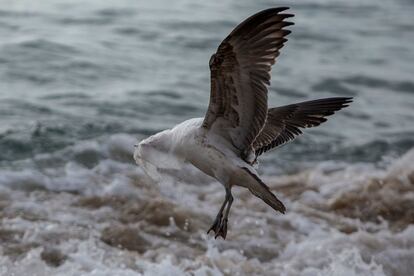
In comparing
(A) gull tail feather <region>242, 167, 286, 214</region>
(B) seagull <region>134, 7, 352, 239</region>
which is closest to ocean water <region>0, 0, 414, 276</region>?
(B) seagull <region>134, 7, 352, 239</region>

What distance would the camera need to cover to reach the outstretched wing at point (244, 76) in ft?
14.7

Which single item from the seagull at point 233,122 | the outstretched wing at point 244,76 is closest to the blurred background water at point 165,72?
the seagull at point 233,122

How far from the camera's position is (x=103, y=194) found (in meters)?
7.75

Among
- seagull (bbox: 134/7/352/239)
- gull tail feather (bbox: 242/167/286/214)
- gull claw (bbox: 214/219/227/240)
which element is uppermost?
seagull (bbox: 134/7/352/239)

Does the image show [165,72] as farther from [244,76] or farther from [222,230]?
[244,76]

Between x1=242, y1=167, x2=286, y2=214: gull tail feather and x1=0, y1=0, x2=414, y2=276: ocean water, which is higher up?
x1=242, y1=167, x2=286, y2=214: gull tail feather

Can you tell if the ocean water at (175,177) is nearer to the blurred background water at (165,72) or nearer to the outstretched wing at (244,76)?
the blurred background water at (165,72)

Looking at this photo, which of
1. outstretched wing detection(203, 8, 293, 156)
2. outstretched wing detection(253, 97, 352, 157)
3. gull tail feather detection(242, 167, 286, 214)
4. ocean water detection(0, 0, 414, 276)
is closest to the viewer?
outstretched wing detection(203, 8, 293, 156)

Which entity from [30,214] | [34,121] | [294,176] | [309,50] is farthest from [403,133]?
[30,214]

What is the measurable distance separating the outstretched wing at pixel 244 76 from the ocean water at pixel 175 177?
197cm

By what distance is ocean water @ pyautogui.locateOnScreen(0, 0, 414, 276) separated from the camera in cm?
686

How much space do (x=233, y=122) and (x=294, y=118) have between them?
105 cm

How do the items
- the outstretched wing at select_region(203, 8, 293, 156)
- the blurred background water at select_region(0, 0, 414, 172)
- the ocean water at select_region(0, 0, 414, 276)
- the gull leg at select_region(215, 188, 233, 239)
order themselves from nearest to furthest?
the outstretched wing at select_region(203, 8, 293, 156), the gull leg at select_region(215, 188, 233, 239), the ocean water at select_region(0, 0, 414, 276), the blurred background water at select_region(0, 0, 414, 172)

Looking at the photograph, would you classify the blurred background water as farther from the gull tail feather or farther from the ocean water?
the gull tail feather
